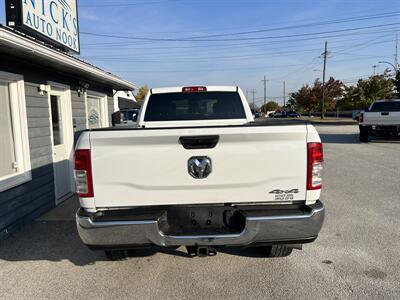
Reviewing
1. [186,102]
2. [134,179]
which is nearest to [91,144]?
[134,179]

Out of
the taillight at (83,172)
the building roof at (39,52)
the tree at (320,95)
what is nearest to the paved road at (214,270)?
the taillight at (83,172)

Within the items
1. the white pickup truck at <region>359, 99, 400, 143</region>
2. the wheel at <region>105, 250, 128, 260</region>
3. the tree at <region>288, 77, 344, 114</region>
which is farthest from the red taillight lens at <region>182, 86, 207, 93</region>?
the tree at <region>288, 77, 344, 114</region>

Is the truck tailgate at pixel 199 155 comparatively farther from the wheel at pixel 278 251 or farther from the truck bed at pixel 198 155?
the wheel at pixel 278 251

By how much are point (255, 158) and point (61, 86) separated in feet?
18.2

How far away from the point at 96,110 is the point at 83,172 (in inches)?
294

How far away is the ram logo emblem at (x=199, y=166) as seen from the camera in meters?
3.05

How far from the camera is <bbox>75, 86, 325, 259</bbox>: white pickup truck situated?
2.99 metres

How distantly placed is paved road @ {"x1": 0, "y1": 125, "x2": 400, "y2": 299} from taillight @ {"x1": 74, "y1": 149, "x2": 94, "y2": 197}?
1045 mm

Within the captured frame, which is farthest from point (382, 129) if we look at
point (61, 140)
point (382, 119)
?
point (61, 140)

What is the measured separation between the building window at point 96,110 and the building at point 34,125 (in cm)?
131

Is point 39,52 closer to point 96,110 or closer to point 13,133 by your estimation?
point 13,133

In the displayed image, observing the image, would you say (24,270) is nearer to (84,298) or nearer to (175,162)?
(84,298)

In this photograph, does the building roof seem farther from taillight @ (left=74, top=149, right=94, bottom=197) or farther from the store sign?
taillight @ (left=74, top=149, right=94, bottom=197)

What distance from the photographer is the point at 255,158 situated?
3.05m
